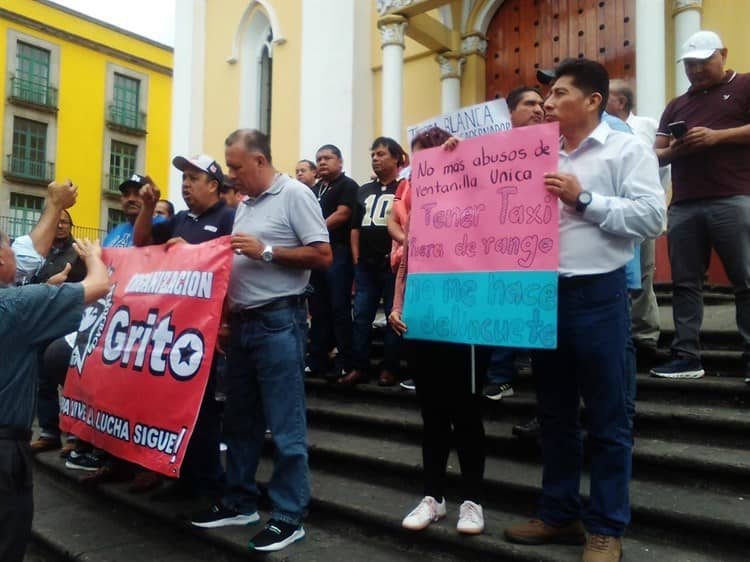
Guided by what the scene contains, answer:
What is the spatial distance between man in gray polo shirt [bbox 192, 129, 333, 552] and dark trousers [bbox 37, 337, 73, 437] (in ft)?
4.75

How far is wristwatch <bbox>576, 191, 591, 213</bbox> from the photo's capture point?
2.54 meters

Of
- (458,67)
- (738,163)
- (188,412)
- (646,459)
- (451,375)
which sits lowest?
(646,459)

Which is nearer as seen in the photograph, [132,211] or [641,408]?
[641,408]

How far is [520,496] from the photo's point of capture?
332 cm

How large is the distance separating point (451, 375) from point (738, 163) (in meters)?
2.36

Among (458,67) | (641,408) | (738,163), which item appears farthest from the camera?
(458,67)

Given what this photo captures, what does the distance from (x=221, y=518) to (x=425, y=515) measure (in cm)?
110

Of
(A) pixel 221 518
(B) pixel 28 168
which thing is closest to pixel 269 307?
(A) pixel 221 518

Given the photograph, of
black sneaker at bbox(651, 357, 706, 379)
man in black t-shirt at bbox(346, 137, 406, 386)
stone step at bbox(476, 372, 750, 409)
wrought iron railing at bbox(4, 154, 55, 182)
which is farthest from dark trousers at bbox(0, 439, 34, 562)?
wrought iron railing at bbox(4, 154, 55, 182)

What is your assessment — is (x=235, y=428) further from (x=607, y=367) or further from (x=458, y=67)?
(x=458, y=67)

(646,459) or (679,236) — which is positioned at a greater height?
(679,236)

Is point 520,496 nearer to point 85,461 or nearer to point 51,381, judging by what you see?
point 85,461

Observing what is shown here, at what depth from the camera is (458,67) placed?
9688 mm

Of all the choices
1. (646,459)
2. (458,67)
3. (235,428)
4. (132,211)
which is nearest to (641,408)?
(646,459)
